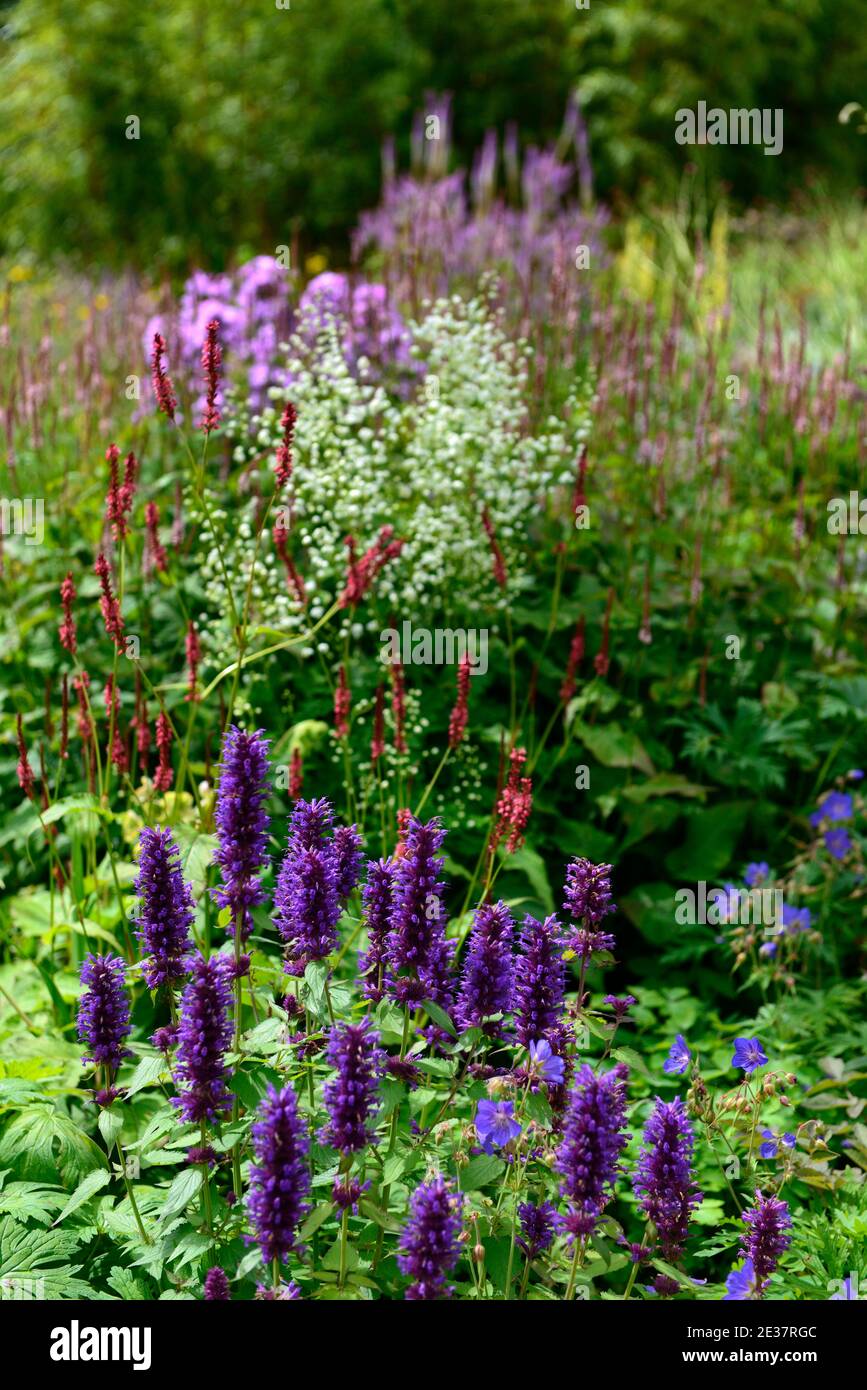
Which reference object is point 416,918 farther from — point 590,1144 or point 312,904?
point 590,1144

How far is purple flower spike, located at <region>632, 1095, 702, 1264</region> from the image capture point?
6.12 feet

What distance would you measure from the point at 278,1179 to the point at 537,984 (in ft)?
1.44

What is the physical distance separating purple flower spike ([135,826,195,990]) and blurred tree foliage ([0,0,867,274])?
11.5 metres

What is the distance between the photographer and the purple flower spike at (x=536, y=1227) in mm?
1976

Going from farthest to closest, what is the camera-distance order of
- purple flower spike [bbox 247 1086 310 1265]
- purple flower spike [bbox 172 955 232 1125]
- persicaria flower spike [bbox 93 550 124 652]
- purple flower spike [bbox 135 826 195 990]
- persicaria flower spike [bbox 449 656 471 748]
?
persicaria flower spike [bbox 449 656 471 748], persicaria flower spike [bbox 93 550 124 652], purple flower spike [bbox 135 826 195 990], purple flower spike [bbox 172 955 232 1125], purple flower spike [bbox 247 1086 310 1265]

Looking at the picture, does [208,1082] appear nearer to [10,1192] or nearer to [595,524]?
[10,1192]

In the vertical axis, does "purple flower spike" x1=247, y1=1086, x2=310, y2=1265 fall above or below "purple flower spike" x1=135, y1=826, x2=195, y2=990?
below

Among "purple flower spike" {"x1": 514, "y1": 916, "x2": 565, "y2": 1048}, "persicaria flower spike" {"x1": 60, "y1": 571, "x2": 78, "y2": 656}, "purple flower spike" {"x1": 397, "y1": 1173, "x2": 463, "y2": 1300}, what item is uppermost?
"persicaria flower spike" {"x1": 60, "y1": 571, "x2": 78, "y2": 656}

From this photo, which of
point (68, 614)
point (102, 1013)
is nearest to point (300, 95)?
point (68, 614)

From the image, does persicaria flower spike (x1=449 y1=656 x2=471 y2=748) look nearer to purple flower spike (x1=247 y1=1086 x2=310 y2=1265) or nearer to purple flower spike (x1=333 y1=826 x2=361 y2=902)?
purple flower spike (x1=333 y1=826 x2=361 y2=902)

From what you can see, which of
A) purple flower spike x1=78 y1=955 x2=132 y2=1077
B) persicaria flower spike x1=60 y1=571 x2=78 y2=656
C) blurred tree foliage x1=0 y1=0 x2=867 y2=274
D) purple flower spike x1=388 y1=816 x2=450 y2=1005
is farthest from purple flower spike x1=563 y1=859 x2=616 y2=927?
blurred tree foliage x1=0 y1=0 x2=867 y2=274

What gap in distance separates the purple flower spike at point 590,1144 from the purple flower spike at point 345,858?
45 centimetres

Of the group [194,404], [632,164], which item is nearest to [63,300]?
[194,404]

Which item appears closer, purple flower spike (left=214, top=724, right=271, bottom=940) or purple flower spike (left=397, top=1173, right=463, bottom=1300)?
purple flower spike (left=397, top=1173, right=463, bottom=1300)
